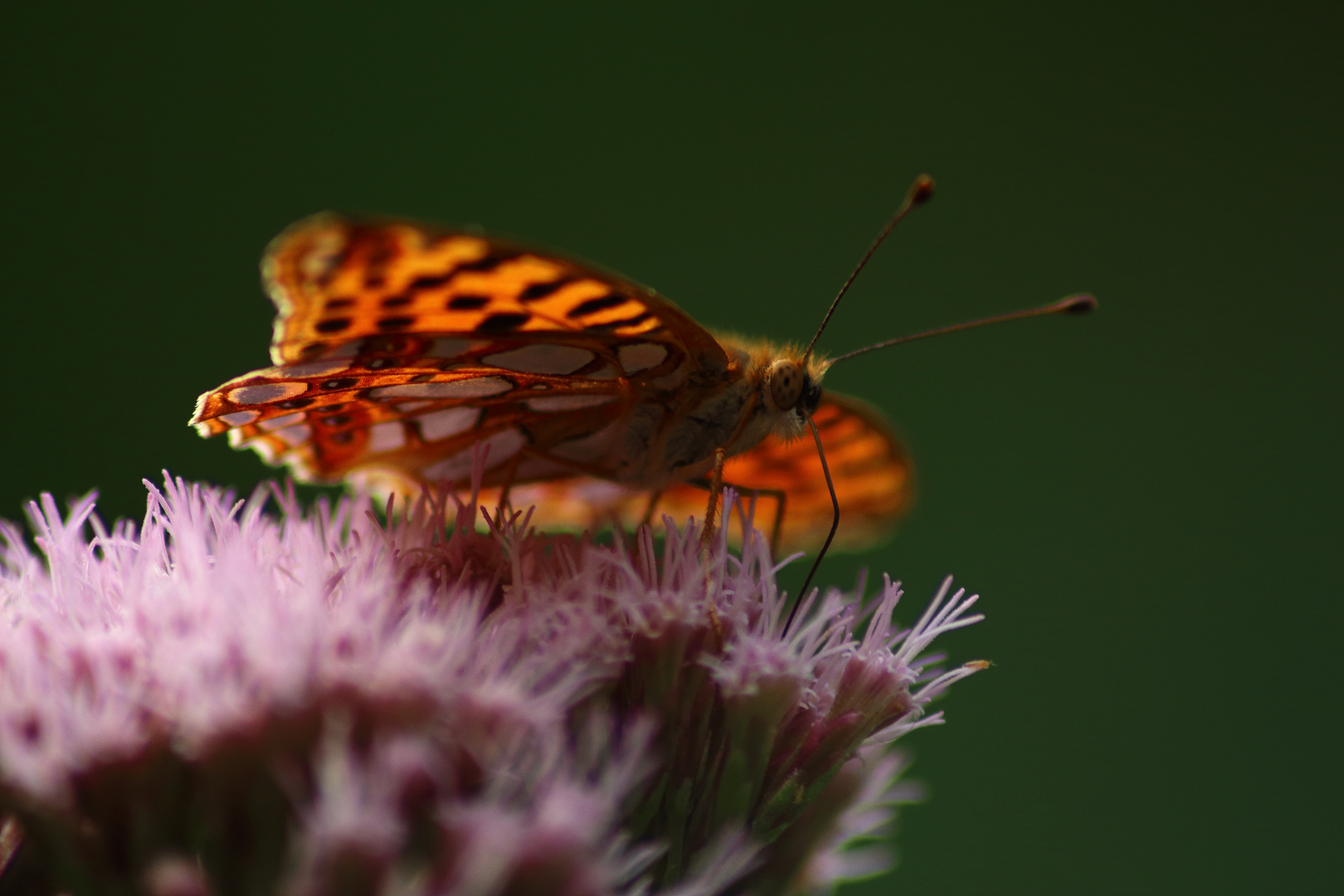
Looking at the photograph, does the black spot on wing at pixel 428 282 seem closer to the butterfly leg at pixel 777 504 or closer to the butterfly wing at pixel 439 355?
the butterfly wing at pixel 439 355

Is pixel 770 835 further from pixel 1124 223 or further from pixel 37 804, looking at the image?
pixel 1124 223

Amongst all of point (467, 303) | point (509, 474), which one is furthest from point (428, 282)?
point (509, 474)

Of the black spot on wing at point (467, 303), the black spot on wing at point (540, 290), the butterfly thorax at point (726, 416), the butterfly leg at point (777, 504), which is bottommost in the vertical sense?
the butterfly leg at point (777, 504)

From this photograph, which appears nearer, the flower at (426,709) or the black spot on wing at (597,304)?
the flower at (426,709)

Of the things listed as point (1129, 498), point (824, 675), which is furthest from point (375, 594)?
point (1129, 498)

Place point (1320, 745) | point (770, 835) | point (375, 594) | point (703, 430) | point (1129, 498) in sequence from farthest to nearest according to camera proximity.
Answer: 1. point (1129, 498)
2. point (1320, 745)
3. point (703, 430)
4. point (770, 835)
5. point (375, 594)

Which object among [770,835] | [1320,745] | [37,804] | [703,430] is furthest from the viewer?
[1320,745]

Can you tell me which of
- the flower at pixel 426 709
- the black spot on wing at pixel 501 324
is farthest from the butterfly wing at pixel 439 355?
the flower at pixel 426 709

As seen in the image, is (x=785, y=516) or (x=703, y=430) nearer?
(x=703, y=430)
